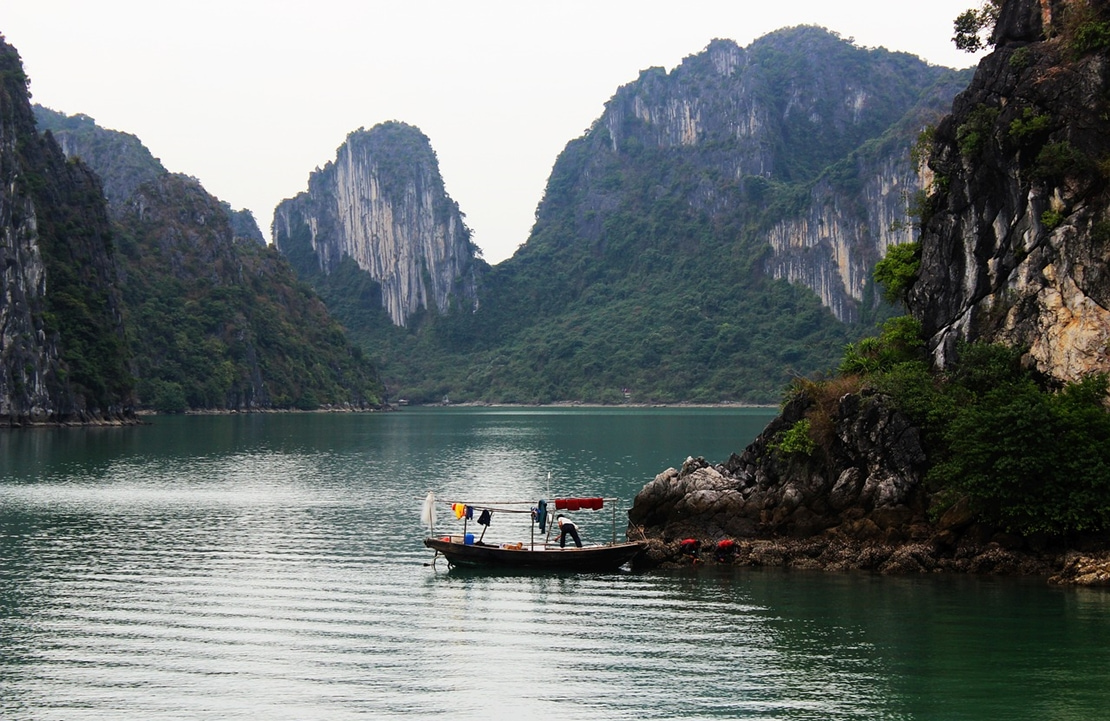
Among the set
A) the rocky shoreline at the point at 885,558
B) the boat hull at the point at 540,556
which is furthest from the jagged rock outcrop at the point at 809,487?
the boat hull at the point at 540,556

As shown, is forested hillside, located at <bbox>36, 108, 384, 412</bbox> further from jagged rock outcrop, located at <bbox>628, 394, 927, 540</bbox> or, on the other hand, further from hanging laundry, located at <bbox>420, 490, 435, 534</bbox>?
jagged rock outcrop, located at <bbox>628, 394, 927, 540</bbox>

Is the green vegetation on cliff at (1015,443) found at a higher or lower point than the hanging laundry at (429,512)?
higher

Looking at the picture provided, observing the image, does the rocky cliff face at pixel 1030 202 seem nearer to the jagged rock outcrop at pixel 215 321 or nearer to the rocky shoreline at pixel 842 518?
the rocky shoreline at pixel 842 518

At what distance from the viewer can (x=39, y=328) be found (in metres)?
94.9

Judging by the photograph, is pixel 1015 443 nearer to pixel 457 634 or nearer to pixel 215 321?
pixel 457 634

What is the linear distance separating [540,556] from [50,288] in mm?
84546

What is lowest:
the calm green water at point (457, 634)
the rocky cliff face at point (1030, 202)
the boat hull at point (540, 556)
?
the calm green water at point (457, 634)

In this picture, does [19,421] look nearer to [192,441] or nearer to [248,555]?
[192,441]

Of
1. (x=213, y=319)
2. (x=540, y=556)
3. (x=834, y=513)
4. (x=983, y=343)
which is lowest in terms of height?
(x=540, y=556)

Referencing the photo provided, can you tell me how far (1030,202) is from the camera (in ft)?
107

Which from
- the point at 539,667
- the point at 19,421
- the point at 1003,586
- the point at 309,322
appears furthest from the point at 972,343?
the point at 309,322

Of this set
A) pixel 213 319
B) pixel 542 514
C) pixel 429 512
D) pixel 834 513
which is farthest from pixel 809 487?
pixel 213 319

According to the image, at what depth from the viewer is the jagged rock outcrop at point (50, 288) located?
302 feet

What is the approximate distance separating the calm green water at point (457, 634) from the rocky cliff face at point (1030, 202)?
789 cm
